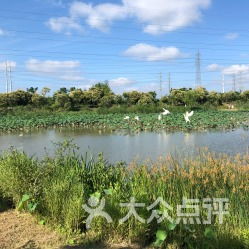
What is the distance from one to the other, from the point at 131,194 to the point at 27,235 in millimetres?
1161

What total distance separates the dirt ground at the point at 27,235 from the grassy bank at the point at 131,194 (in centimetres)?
12

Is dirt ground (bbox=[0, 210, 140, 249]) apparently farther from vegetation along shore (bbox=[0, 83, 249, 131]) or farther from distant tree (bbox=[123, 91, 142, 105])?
distant tree (bbox=[123, 91, 142, 105])

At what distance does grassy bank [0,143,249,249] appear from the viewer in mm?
3623

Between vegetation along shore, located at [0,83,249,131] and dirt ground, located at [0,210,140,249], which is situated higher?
vegetation along shore, located at [0,83,249,131]

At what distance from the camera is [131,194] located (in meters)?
4.02

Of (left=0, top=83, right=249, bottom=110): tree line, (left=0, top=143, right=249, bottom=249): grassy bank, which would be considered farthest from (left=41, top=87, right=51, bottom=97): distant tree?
(left=0, top=143, right=249, bottom=249): grassy bank

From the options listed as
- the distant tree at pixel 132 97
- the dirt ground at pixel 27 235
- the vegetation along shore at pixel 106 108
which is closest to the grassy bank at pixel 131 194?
the dirt ground at pixel 27 235

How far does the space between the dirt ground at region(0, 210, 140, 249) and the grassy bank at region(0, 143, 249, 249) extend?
0.39 ft

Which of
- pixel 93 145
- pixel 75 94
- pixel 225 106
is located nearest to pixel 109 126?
pixel 93 145

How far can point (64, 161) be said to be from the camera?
5.26m

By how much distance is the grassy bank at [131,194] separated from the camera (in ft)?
11.9

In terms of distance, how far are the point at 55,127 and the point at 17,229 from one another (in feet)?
67.1

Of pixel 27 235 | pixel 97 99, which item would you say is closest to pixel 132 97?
pixel 97 99

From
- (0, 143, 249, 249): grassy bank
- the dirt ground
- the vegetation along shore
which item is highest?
the vegetation along shore
